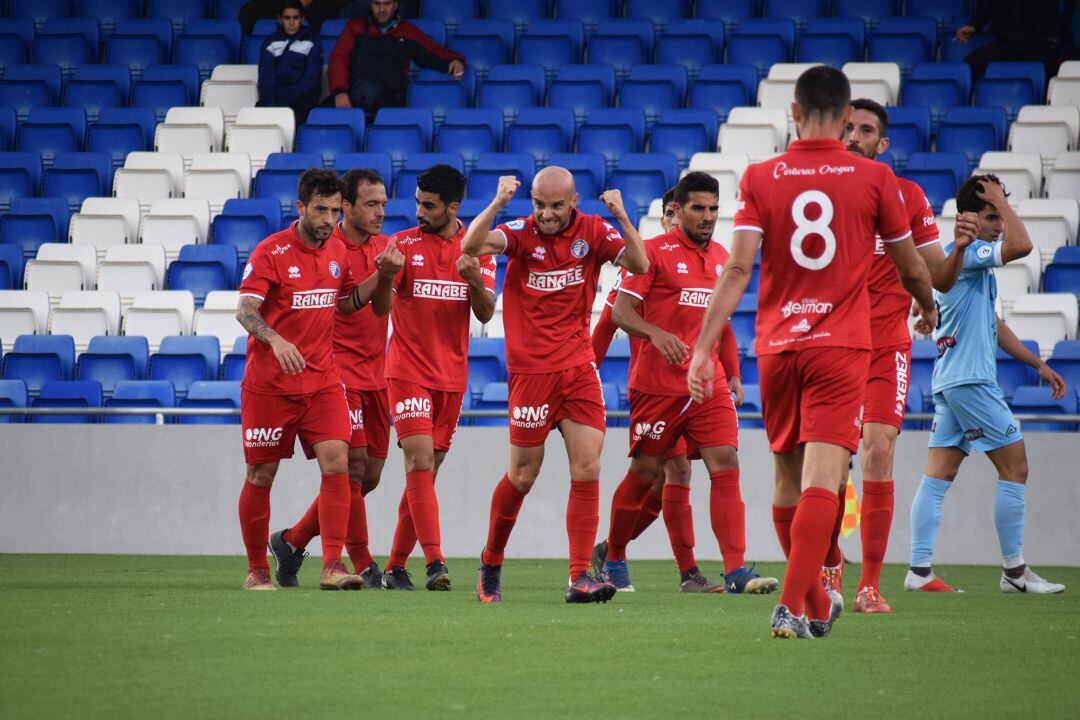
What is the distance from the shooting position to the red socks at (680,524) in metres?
8.56

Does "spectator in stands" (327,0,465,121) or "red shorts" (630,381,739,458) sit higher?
"spectator in stands" (327,0,465,121)

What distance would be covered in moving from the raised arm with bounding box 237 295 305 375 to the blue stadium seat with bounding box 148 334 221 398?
17.9 ft

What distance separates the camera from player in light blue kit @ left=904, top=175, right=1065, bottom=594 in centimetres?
854

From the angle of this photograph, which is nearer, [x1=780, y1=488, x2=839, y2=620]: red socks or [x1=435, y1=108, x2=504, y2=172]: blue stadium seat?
[x1=780, y1=488, x2=839, y2=620]: red socks

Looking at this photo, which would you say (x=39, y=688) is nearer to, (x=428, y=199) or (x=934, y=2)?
(x=428, y=199)

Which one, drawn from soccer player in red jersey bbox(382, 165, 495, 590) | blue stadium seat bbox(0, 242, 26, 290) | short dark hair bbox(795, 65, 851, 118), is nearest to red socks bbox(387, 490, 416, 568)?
soccer player in red jersey bbox(382, 165, 495, 590)

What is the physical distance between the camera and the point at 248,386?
8.06 meters

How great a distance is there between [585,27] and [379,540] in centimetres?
813

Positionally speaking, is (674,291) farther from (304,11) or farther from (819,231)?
(304,11)

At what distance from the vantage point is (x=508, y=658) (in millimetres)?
4828

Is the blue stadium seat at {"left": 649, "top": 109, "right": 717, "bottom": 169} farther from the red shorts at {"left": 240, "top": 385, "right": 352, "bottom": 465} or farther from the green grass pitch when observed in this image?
the green grass pitch

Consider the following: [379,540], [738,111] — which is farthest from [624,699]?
[738,111]

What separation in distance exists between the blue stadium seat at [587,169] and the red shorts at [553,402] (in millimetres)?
7129

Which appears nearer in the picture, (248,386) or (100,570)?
(248,386)
